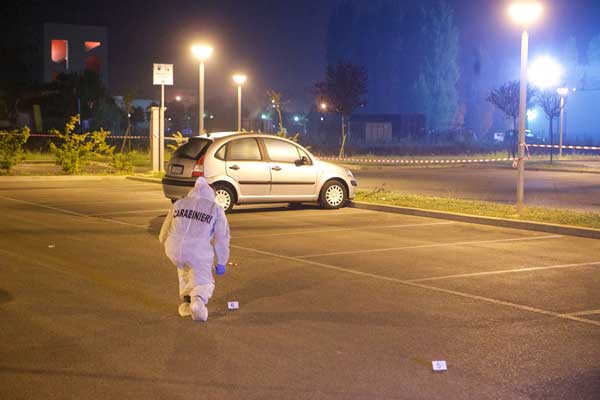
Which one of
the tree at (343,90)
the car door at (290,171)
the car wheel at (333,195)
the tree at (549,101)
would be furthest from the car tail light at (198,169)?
the tree at (549,101)

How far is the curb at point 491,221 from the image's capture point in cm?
1439

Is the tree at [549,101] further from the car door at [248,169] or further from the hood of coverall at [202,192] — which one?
the hood of coverall at [202,192]

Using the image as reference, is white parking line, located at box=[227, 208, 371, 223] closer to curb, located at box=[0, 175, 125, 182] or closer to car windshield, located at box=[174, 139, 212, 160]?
car windshield, located at box=[174, 139, 212, 160]

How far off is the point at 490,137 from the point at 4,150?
216 ft

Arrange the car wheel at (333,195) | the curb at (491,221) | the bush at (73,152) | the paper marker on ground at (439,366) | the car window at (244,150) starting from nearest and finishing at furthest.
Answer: the paper marker on ground at (439,366)
the curb at (491,221)
the car window at (244,150)
the car wheel at (333,195)
the bush at (73,152)

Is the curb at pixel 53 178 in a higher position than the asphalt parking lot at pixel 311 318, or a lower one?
higher

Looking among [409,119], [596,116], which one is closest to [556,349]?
[596,116]

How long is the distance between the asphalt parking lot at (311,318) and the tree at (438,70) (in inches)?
2866

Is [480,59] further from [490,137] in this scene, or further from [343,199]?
[343,199]

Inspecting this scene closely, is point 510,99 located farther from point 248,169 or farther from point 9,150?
point 248,169

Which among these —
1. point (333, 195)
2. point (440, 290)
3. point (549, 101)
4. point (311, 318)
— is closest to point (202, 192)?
point (311, 318)

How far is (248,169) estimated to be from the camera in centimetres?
1722

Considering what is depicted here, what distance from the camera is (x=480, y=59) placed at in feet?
294

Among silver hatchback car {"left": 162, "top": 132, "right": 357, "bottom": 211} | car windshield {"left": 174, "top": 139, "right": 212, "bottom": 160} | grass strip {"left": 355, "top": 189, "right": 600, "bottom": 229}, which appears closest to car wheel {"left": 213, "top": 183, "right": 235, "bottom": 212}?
silver hatchback car {"left": 162, "top": 132, "right": 357, "bottom": 211}
